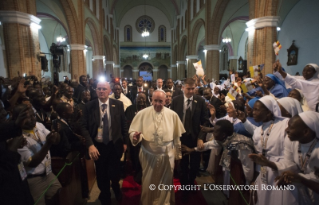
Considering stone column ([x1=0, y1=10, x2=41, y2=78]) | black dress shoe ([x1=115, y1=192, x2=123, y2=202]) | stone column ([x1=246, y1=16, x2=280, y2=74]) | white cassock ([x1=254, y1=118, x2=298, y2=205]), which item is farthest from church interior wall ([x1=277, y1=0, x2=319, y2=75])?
stone column ([x1=0, y1=10, x2=41, y2=78])

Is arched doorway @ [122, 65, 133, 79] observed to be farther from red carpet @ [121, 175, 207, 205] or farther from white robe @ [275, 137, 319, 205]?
white robe @ [275, 137, 319, 205]

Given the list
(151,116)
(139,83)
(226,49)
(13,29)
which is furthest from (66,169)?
(226,49)

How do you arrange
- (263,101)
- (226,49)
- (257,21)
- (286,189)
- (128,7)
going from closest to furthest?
(286,189) < (263,101) < (257,21) < (226,49) < (128,7)

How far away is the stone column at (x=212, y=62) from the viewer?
47.8 ft

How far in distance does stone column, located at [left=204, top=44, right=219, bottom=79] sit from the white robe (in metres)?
12.8

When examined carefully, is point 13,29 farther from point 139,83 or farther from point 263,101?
point 263,101

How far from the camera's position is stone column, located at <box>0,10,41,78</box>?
7863 millimetres

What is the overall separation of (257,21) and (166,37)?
28.9m

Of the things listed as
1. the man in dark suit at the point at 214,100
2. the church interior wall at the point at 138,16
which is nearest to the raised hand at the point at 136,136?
the man in dark suit at the point at 214,100

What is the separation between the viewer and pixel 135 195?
4031 millimetres

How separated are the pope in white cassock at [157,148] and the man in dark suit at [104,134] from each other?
0.48 m

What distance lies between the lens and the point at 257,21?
8.69 metres

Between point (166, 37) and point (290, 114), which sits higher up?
point (166, 37)

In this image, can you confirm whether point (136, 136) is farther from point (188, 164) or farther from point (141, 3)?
point (141, 3)
